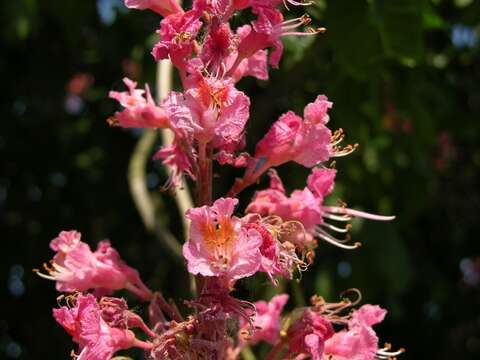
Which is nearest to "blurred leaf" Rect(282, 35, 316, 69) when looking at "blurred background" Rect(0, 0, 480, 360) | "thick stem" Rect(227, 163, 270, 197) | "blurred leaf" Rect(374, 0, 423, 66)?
"blurred background" Rect(0, 0, 480, 360)

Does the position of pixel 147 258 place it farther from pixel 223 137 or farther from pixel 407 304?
pixel 223 137

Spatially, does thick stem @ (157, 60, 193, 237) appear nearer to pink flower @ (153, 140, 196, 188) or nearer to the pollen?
pink flower @ (153, 140, 196, 188)

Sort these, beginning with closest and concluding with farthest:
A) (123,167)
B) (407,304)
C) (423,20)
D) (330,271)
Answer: (423,20) < (330,271) < (123,167) < (407,304)

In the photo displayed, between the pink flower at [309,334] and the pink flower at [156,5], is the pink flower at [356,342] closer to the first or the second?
the pink flower at [309,334]

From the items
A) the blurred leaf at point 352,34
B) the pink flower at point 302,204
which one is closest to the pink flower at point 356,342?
the pink flower at point 302,204

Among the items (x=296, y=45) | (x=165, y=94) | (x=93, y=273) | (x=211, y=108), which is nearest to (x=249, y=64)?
(x=211, y=108)

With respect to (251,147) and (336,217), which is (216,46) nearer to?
(336,217)

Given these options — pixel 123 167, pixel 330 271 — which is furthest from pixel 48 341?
pixel 330 271

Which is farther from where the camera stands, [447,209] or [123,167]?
[447,209]
